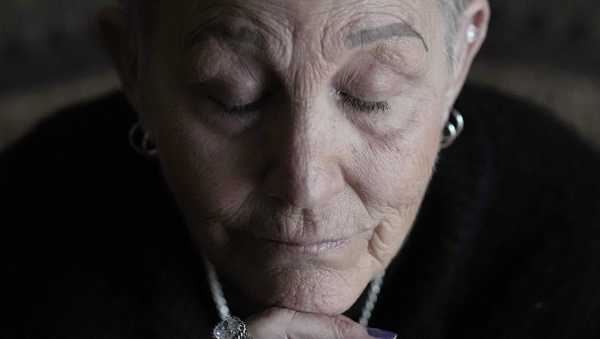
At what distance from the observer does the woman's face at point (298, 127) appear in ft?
3.78

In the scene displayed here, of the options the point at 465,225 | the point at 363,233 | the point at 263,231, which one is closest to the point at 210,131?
the point at 263,231

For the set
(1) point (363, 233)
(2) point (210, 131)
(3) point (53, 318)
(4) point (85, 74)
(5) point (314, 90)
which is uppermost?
(5) point (314, 90)

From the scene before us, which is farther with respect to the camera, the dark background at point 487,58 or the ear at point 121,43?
the dark background at point 487,58

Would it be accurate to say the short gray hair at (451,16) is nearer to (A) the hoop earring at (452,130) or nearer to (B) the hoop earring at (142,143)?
(A) the hoop earring at (452,130)

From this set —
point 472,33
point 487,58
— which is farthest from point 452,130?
point 487,58

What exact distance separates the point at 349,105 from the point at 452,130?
15.8 inches

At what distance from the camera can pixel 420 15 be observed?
1.20 m

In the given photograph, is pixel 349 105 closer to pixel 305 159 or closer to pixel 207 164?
pixel 305 159

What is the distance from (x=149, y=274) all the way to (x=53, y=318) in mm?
177

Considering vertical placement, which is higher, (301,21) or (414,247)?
→ (301,21)

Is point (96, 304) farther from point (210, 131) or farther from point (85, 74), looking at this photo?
point (85, 74)

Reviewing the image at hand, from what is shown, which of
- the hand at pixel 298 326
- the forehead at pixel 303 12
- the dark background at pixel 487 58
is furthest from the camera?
the dark background at pixel 487 58

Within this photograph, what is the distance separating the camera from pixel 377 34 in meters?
1.16

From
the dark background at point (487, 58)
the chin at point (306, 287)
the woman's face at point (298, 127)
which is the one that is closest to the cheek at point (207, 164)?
the woman's face at point (298, 127)
